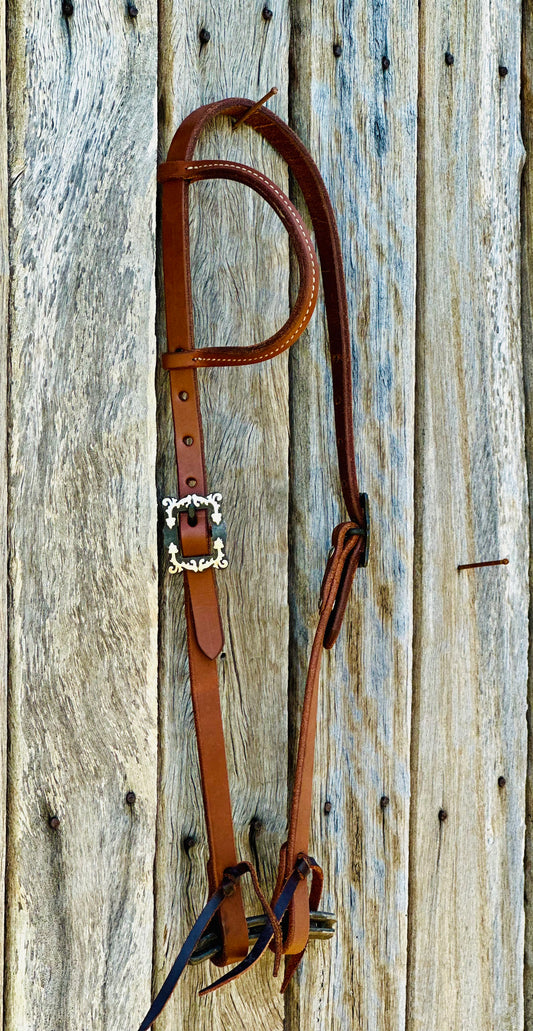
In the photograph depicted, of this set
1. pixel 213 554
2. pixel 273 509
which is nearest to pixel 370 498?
pixel 273 509

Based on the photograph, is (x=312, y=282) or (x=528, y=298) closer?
(x=312, y=282)

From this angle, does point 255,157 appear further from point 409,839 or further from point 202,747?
point 409,839

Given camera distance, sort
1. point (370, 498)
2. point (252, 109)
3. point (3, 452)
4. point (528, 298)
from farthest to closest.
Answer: point (528, 298) < point (370, 498) < point (252, 109) < point (3, 452)

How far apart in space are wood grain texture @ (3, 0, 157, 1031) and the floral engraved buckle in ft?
0.07

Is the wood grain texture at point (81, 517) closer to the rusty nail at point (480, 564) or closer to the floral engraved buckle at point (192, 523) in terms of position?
the floral engraved buckle at point (192, 523)

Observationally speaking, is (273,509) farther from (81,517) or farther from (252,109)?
(252,109)

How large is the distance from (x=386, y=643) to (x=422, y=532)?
6.1 inches

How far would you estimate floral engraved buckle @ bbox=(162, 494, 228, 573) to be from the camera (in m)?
0.99

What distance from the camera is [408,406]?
3.88 ft

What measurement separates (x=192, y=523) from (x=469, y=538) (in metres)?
0.44

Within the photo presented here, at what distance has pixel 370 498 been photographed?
116cm

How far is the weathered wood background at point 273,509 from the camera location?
94cm

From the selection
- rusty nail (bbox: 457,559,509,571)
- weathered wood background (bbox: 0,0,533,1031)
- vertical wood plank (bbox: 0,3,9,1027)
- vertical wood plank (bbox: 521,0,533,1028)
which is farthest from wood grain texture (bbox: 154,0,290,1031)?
vertical wood plank (bbox: 521,0,533,1028)

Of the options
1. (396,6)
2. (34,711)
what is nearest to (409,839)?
(34,711)
